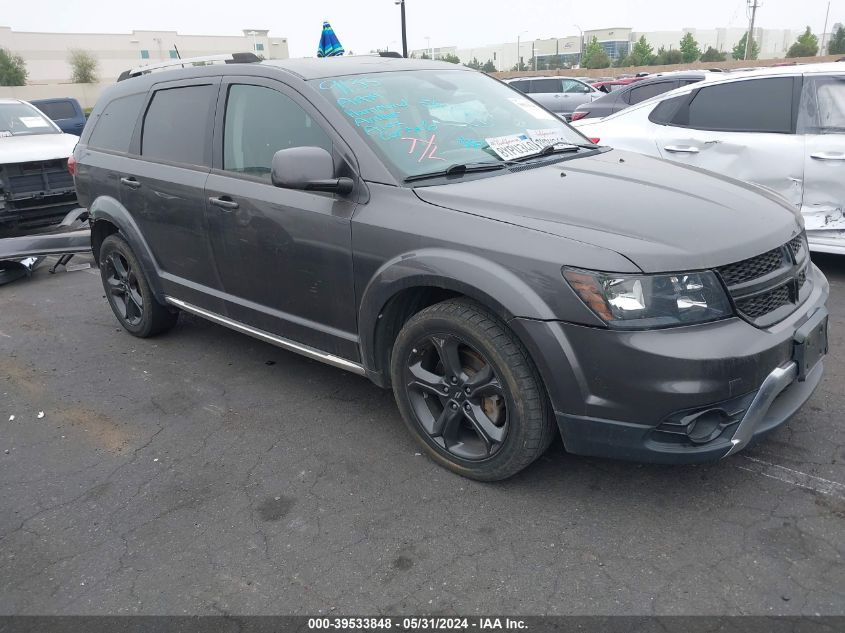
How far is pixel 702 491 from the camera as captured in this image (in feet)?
9.68

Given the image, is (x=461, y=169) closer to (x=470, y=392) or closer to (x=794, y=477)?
(x=470, y=392)

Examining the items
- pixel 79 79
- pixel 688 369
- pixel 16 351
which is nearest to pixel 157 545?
pixel 688 369

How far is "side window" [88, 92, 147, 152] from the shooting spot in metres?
4.69

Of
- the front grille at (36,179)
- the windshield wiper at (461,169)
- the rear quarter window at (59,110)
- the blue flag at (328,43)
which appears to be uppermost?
the blue flag at (328,43)

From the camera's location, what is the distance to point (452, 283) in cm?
285

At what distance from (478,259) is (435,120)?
1.07 meters

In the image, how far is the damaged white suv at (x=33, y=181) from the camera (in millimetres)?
8531

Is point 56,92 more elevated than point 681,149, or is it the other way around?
point 56,92

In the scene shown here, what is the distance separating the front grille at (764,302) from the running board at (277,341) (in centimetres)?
174

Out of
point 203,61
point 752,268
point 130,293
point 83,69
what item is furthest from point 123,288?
point 83,69

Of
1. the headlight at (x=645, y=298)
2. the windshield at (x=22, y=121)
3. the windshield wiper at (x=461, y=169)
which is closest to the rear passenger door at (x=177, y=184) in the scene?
the windshield wiper at (x=461, y=169)

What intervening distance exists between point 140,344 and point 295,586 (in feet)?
10.2

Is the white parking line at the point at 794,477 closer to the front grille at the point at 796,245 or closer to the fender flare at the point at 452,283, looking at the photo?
the front grille at the point at 796,245

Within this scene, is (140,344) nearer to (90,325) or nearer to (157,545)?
(90,325)
